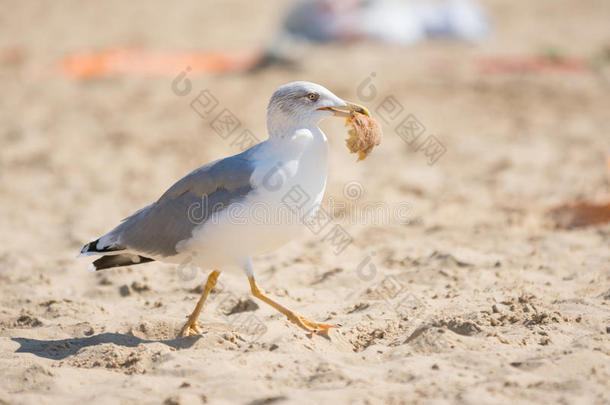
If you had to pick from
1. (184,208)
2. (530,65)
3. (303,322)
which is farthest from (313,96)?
(530,65)

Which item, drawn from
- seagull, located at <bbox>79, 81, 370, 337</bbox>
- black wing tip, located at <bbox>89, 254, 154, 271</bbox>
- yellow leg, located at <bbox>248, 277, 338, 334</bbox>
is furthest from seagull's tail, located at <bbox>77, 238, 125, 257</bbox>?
yellow leg, located at <bbox>248, 277, 338, 334</bbox>

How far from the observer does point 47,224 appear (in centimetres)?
→ 712

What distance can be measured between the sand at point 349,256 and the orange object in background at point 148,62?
20.9 inches

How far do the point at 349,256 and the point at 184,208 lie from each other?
1924 millimetres

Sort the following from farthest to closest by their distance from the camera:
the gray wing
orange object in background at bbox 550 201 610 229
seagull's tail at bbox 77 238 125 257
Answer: orange object in background at bbox 550 201 610 229 → seagull's tail at bbox 77 238 125 257 → the gray wing

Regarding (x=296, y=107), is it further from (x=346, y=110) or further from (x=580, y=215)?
(x=580, y=215)

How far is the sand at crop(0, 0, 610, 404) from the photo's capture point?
369 cm

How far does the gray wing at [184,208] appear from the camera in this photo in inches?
168

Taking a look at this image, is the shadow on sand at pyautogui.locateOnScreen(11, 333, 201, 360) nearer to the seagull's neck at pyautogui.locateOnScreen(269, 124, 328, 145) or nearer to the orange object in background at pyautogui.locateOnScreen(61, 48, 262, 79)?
the seagull's neck at pyautogui.locateOnScreen(269, 124, 328, 145)

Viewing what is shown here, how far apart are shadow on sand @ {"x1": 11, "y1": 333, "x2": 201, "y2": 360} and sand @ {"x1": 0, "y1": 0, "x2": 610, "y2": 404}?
2cm

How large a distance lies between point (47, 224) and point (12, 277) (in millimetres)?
1500

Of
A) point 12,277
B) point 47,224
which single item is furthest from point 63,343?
point 47,224

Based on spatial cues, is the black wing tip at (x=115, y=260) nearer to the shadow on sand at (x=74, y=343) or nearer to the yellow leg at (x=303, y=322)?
the shadow on sand at (x=74, y=343)

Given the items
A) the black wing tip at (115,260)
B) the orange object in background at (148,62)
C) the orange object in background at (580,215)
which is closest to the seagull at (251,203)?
the black wing tip at (115,260)
